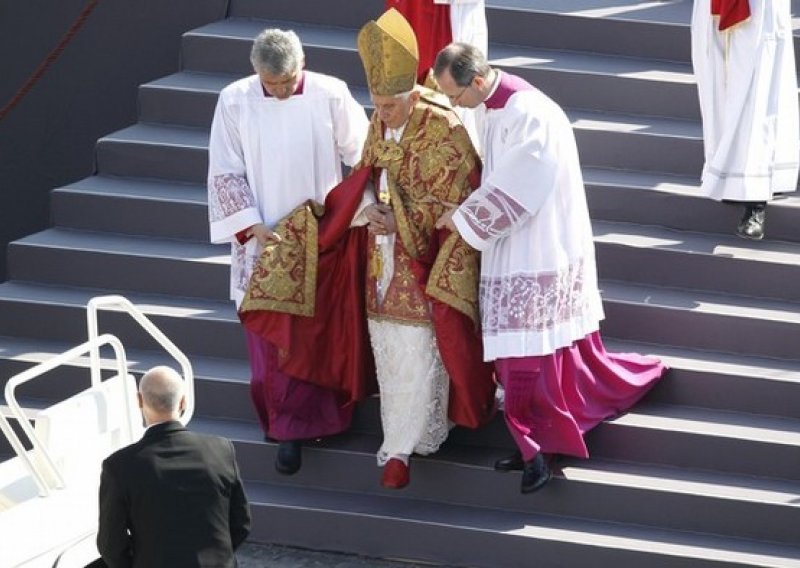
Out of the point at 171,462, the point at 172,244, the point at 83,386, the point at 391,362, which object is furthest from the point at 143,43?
the point at 171,462

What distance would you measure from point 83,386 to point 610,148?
285 cm

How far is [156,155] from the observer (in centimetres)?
1057

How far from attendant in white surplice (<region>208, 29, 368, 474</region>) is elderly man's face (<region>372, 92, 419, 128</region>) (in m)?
0.44

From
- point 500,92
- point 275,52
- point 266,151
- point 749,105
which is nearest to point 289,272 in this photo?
point 266,151

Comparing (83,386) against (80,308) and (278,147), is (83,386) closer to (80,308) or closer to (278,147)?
(80,308)

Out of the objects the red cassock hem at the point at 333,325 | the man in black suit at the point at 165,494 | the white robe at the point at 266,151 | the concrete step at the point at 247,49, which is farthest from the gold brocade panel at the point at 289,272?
the concrete step at the point at 247,49

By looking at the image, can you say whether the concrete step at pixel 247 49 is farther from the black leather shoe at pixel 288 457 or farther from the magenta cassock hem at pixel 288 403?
the black leather shoe at pixel 288 457

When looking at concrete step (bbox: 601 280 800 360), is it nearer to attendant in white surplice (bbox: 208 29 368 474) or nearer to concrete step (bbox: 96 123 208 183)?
attendant in white surplice (bbox: 208 29 368 474)

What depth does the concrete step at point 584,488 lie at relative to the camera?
8359 mm

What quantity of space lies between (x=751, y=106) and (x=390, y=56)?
211 centimetres

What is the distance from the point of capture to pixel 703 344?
29.9 feet

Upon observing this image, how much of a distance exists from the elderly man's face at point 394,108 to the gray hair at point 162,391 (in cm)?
229

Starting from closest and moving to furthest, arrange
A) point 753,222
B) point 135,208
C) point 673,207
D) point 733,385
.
→ 1. point 733,385
2. point 753,222
3. point 673,207
4. point 135,208

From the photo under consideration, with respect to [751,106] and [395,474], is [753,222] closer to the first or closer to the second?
[751,106]
